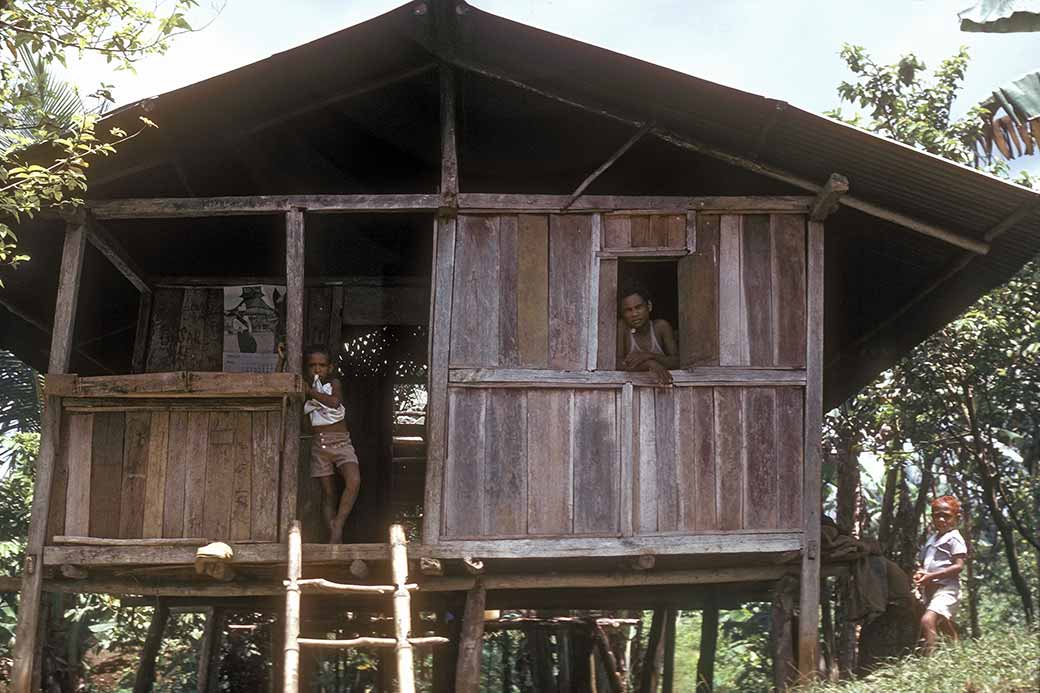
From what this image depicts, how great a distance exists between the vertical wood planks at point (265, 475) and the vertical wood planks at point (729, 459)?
2.90 metres

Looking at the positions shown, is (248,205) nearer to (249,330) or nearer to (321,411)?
(321,411)

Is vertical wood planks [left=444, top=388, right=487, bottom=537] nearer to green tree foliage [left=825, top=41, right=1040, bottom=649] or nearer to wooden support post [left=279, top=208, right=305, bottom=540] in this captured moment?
wooden support post [left=279, top=208, right=305, bottom=540]

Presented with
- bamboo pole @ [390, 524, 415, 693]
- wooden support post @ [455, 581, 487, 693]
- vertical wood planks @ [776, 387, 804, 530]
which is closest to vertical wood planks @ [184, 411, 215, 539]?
bamboo pole @ [390, 524, 415, 693]

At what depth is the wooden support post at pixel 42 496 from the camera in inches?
293

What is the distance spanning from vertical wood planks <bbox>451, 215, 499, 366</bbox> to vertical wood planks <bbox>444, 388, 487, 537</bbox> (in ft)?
1.03

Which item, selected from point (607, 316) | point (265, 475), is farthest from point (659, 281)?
point (265, 475)

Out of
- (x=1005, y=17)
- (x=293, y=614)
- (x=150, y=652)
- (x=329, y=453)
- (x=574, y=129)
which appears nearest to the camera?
(x=293, y=614)

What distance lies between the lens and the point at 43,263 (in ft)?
29.6

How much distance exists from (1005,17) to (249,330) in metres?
6.83

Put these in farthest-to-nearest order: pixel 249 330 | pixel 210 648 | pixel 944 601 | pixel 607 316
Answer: pixel 210 648 < pixel 249 330 < pixel 944 601 < pixel 607 316

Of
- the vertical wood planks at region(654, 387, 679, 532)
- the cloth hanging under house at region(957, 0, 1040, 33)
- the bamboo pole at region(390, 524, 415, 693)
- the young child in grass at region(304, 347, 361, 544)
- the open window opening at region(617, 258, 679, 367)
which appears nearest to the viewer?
the bamboo pole at region(390, 524, 415, 693)

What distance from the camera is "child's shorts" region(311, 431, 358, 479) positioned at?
8.05 metres

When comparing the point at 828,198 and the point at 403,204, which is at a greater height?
the point at 828,198

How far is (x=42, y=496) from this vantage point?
7531 millimetres
